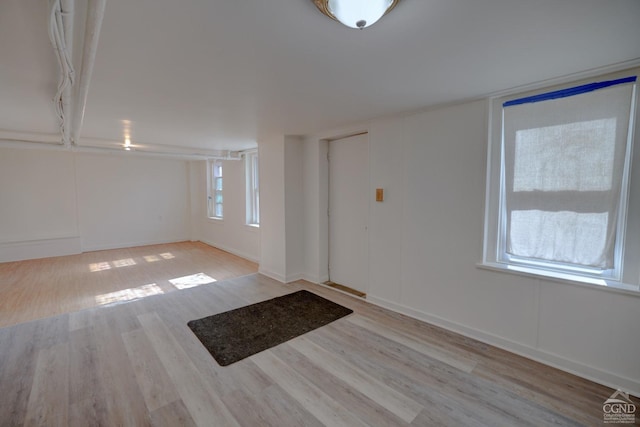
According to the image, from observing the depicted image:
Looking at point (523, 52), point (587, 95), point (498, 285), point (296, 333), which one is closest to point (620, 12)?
point (523, 52)

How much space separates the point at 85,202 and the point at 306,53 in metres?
7.19

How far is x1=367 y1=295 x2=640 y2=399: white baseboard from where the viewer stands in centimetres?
196

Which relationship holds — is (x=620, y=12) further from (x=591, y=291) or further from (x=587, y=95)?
(x=591, y=291)

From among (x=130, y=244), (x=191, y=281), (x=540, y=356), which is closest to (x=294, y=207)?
(x=191, y=281)

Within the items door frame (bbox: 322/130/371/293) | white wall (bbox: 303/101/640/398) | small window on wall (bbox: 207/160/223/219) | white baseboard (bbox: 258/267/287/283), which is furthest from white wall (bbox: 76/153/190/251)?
white wall (bbox: 303/101/640/398)

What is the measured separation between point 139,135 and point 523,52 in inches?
194

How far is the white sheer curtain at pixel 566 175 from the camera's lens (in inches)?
78.5

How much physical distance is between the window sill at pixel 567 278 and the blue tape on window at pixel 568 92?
4.72 feet

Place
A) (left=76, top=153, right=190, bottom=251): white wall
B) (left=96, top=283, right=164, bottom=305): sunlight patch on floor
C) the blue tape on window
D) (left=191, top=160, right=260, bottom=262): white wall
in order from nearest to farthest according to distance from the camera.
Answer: the blue tape on window < (left=96, top=283, right=164, bottom=305): sunlight patch on floor < (left=191, top=160, right=260, bottom=262): white wall < (left=76, top=153, right=190, bottom=251): white wall

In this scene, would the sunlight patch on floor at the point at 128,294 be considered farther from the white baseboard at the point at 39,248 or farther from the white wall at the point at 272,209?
the white baseboard at the point at 39,248

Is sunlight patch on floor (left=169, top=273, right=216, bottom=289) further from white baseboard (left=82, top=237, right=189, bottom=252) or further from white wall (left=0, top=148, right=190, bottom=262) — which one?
white baseboard (left=82, top=237, right=189, bottom=252)

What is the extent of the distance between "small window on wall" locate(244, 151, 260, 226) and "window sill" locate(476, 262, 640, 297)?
441 cm

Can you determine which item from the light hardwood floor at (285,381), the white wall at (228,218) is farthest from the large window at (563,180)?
the white wall at (228,218)

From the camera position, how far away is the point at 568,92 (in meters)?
2.12
